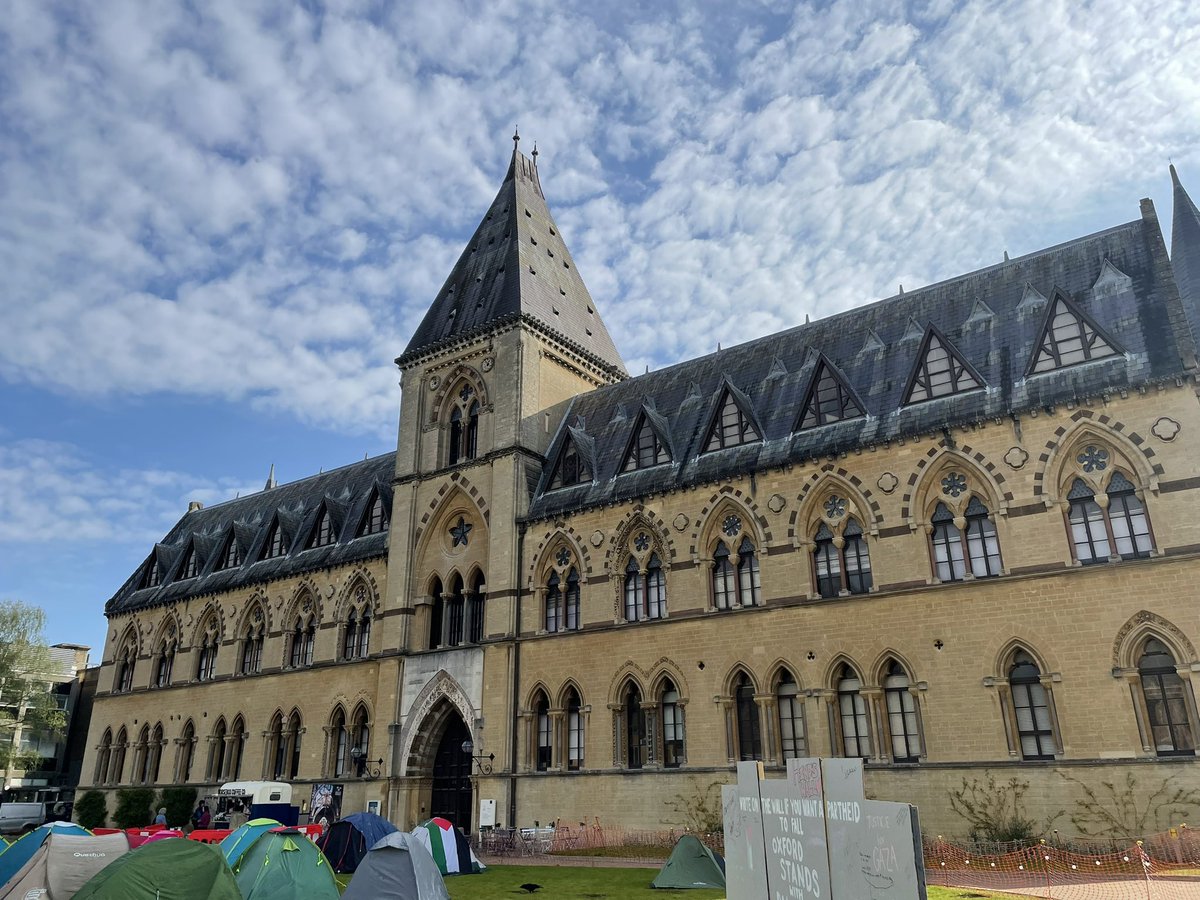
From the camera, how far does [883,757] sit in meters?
22.0

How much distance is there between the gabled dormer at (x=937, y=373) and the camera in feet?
78.4

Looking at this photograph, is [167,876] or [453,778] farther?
[453,778]

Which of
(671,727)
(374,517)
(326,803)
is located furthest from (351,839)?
(374,517)

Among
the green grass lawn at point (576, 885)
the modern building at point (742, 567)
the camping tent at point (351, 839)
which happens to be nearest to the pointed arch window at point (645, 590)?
the modern building at point (742, 567)

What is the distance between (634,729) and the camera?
26.8 m

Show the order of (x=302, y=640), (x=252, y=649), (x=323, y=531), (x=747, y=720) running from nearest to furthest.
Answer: (x=747, y=720)
(x=302, y=640)
(x=252, y=649)
(x=323, y=531)

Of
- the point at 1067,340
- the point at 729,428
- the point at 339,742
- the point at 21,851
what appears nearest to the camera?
the point at 21,851

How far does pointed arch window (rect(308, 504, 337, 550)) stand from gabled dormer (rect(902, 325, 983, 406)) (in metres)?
25.0

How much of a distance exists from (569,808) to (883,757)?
31.7 feet

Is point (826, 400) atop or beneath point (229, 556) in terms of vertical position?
beneath

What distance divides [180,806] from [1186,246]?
41.3 meters

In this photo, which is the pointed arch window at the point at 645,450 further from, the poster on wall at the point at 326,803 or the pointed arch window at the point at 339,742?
the poster on wall at the point at 326,803

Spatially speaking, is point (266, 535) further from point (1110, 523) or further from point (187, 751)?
point (1110, 523)

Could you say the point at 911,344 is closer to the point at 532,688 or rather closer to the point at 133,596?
the point at 532,688
